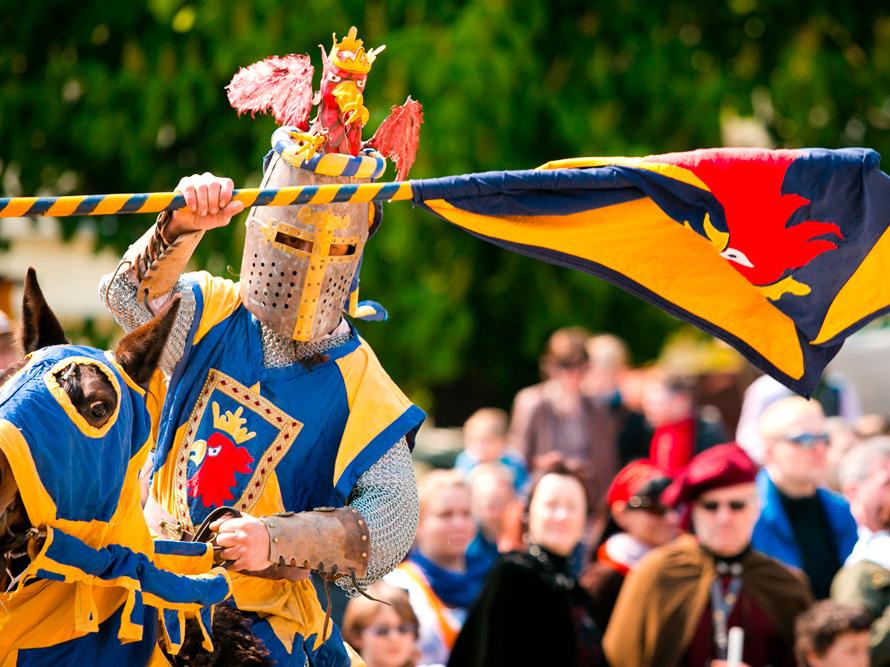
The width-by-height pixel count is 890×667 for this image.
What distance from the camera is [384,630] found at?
22.2ft

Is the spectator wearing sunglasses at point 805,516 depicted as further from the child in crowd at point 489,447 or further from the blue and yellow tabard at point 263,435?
the blue and yellow tabard at point 263,435

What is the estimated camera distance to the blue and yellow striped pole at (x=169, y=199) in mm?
4195

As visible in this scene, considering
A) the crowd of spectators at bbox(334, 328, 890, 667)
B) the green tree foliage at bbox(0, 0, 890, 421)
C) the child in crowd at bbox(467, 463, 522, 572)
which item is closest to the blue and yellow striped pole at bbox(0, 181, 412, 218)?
the crowd of spectators at bbox(334, 328, 890, 667)

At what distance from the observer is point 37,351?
4.25m

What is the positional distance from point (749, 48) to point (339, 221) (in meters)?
9.00

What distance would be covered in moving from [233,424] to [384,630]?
2084 millimetres

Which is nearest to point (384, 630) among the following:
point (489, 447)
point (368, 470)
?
point (368, 470)

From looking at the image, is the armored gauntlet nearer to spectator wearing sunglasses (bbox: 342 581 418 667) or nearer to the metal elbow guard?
the metal elbow guard

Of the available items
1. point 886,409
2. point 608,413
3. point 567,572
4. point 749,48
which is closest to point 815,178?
point 567,572

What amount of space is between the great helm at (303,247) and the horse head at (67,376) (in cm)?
58

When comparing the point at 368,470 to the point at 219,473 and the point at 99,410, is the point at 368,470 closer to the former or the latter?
the point at 219,473

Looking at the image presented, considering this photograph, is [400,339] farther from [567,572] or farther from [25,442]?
[25,442]

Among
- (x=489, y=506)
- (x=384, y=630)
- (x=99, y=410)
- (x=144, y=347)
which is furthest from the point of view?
(x=489, y=506)

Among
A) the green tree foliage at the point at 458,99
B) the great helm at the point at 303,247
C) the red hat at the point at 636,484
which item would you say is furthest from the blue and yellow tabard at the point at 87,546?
the green tree foliage at the point at 458,99
